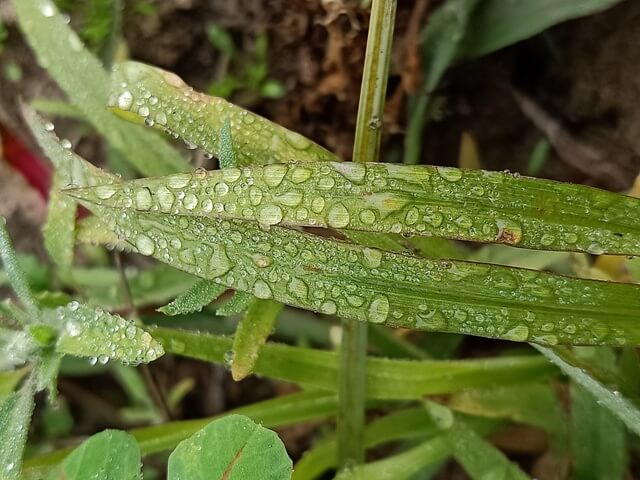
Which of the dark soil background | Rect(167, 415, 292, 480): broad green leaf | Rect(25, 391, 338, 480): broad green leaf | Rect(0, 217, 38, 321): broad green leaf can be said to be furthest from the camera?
the dark soil background

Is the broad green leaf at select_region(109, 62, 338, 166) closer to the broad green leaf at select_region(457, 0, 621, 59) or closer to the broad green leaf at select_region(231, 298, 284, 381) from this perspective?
the broad green leaf at select_region(231, 298, 284, 381)

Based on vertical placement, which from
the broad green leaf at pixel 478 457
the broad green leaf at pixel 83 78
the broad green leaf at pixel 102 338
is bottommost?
the broad green leaf at pixel 478 457

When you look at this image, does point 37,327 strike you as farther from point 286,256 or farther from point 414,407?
point 414,407

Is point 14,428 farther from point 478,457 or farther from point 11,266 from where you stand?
point 478,457

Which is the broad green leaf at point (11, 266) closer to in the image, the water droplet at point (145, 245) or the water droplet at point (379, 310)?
the water droplet at point (145, 245)

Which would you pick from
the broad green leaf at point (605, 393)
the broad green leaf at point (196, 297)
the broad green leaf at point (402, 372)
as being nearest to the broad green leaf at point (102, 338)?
the broad green leaf at point (196, 297)

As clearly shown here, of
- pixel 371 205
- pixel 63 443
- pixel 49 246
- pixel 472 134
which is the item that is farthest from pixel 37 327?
pixel 472 134

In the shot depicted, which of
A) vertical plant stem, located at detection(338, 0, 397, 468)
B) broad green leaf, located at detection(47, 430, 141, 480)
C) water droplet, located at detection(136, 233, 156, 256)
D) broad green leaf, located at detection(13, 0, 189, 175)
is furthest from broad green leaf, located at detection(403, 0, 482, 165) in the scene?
broad green leaf, located at detection(47, 430, 141, 480)
